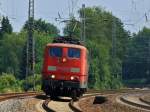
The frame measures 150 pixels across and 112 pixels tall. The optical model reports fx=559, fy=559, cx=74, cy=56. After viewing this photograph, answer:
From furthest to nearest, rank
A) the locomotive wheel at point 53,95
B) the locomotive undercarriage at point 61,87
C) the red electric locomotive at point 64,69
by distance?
the locomotive wheel at point 53,95 < the red electric locomotive at point 64,69 < the locomotive undercarriage at point 61,87

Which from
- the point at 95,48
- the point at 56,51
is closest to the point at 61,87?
the point at 56,51

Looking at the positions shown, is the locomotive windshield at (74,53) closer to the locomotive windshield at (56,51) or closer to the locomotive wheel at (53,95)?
the locomotive windshield at (56,51)

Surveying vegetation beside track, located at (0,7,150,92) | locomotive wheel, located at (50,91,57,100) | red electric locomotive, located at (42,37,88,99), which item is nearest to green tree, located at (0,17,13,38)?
vegetation beside track, located at (0,7,150,92)

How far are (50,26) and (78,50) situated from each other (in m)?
125

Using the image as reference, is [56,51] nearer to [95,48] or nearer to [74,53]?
[74,53]

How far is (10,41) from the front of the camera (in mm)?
123938

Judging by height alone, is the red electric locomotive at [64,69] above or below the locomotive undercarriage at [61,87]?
above

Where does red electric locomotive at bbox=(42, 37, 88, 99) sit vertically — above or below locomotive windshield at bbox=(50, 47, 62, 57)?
below

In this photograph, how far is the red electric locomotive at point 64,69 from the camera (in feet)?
93.6

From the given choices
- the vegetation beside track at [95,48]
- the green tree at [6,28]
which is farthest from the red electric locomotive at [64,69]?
the green tree at [6,28]

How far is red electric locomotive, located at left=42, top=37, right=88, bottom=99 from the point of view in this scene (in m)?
28.5

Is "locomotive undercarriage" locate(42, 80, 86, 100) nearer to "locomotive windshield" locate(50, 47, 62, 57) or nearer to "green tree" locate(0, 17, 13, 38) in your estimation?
"locomotive windshield" locate(50, 47, 62, 57)

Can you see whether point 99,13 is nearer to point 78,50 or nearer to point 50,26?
point 50,26

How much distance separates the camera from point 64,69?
2862 cm
